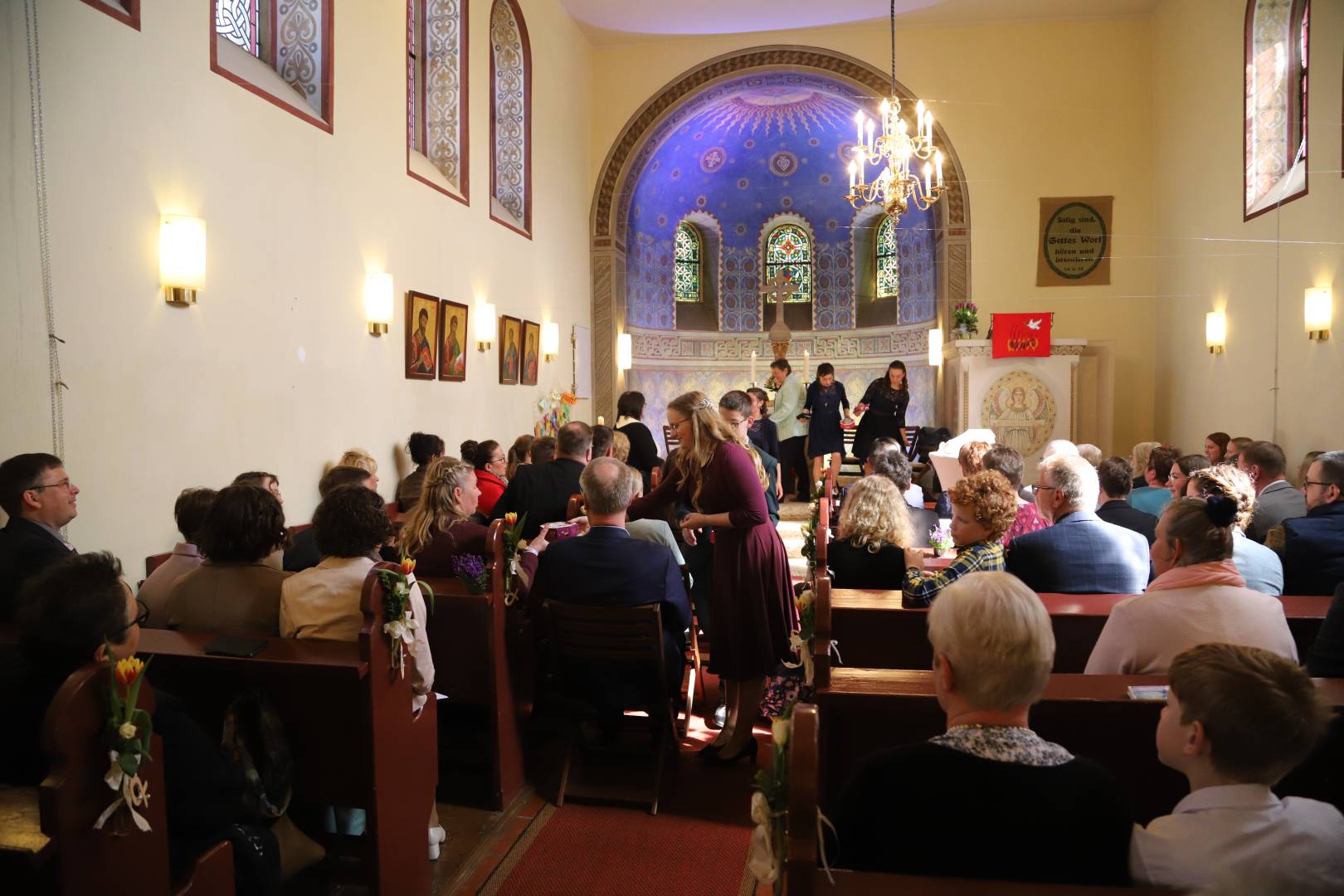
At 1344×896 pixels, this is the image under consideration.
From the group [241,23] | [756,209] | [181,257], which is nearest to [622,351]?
[756,209]

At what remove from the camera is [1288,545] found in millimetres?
4090

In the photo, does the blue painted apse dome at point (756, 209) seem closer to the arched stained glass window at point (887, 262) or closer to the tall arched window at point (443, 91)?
the arched stained glass window at point (887, 262)

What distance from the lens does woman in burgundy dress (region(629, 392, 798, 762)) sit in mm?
4199

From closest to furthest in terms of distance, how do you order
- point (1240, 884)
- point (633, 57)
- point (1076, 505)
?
point (1240, 884) → point (1076, 505) → point (633, 57)

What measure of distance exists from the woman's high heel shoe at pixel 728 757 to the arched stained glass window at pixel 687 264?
12.8m

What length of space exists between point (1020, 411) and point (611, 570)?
8.32 m

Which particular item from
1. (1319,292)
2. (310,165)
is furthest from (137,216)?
(1319,292)

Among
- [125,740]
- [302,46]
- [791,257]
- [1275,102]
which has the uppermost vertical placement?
[1275,102]

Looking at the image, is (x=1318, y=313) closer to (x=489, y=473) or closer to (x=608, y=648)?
(x=489, y=473)

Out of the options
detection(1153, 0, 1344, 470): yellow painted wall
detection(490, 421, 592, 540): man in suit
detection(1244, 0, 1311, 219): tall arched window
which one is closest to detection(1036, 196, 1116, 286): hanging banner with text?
detection(1153, 0, 1344, 470): yellow painted wall

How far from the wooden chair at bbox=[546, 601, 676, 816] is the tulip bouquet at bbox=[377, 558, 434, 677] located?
2.96 feet

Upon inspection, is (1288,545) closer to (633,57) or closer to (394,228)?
(394,228)

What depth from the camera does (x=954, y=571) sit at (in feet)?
10.5

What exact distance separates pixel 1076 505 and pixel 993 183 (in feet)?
31.6
